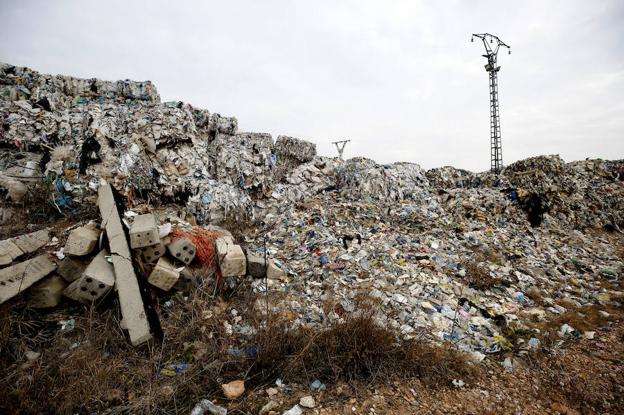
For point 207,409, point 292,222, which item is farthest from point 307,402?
point 292,222

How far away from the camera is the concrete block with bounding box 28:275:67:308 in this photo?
2648mm

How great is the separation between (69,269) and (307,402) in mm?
2783

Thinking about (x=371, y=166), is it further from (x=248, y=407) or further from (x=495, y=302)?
(x=248, y=407)

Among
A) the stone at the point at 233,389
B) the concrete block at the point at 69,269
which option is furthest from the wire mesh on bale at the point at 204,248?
the stone at the point at 233,389

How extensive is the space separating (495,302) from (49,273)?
17.3 feet

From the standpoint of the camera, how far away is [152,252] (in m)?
3.11

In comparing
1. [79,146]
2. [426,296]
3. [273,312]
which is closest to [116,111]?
[79,146]

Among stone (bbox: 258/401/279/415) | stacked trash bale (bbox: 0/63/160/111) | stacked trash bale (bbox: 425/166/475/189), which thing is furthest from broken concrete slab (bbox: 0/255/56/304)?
stacked trash bale (bbox: 425/166/475/189)

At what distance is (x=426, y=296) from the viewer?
358cm

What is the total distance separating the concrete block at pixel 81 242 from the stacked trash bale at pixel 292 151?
6473mm

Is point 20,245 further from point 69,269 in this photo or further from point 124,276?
point 124,276

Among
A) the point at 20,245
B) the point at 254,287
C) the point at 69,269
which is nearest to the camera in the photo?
the point at 69,269

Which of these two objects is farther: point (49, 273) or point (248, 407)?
point (49, 273)

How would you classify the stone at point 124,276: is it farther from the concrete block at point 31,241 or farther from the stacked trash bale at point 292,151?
the stacked trash bale at point 292,151
